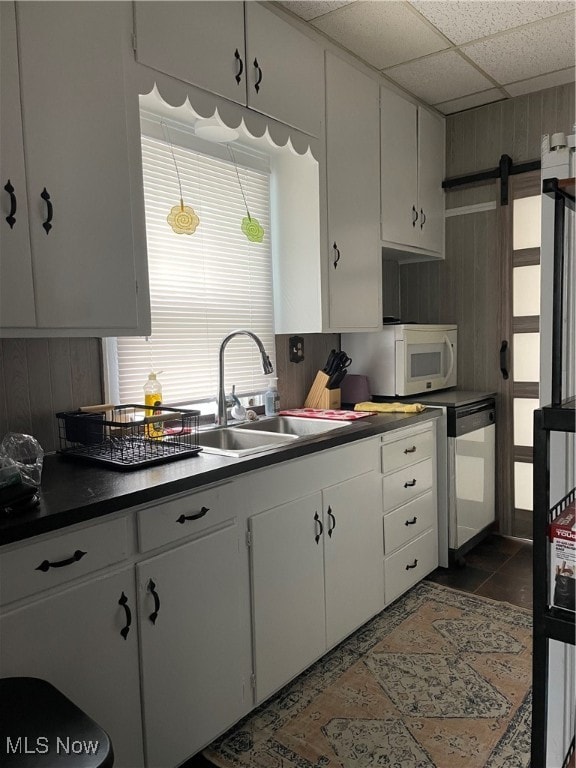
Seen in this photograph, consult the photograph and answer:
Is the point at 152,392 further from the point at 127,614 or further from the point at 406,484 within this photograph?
the point at 406,484

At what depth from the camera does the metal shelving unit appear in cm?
109

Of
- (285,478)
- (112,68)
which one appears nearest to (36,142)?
(112,68)

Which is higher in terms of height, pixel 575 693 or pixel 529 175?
pixel 529 175

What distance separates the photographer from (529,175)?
3.39 meters

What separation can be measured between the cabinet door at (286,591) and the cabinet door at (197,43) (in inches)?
62.1

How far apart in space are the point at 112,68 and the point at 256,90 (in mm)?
687

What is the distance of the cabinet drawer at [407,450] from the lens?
8.64 feet

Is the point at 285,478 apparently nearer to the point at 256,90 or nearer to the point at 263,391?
the point at 263,391

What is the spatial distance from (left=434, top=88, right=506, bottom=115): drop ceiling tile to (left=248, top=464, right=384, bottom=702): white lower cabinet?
7.97ft

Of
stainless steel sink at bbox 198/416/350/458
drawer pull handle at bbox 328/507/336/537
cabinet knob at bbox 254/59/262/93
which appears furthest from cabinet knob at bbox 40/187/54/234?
drawer pull handle at bbox 328/507/336/537

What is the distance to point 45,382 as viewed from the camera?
77.0 inches

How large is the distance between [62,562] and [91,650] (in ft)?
0.86

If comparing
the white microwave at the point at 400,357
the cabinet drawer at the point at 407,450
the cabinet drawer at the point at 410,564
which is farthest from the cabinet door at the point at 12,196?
the white microwave at the point at 400,357

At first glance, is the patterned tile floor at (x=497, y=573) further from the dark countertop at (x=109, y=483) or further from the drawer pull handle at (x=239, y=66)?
the drawer pull handle at (x=239, y=66)
